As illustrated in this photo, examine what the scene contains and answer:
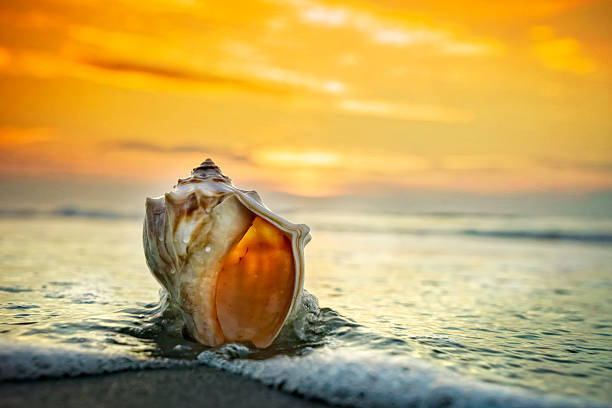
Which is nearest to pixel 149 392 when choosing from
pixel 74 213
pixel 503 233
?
pixel 503 233

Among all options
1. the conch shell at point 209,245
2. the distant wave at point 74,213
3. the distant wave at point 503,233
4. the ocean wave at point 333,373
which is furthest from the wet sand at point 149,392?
the distant wave at point 74,213

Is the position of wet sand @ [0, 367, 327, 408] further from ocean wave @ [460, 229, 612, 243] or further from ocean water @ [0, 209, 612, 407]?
ocean wave @ [460, 229, 612, 243]

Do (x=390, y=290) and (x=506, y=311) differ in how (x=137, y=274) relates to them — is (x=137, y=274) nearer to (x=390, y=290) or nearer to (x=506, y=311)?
(x=390, y=290)

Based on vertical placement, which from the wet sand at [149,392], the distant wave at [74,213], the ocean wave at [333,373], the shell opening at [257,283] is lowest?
the wet sand at [149,392]

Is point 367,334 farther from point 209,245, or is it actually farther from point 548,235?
point 548,235

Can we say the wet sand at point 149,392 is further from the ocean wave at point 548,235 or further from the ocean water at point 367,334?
the ocean wave at point 548,235

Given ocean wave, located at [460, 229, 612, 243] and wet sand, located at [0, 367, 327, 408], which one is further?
ocean wave, located at [460, 229, 612, 243]

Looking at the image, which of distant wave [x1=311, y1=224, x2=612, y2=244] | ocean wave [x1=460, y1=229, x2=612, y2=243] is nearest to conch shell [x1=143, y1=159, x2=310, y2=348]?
distant wave [x1=311, y1=224, x2=612, y2=244]
